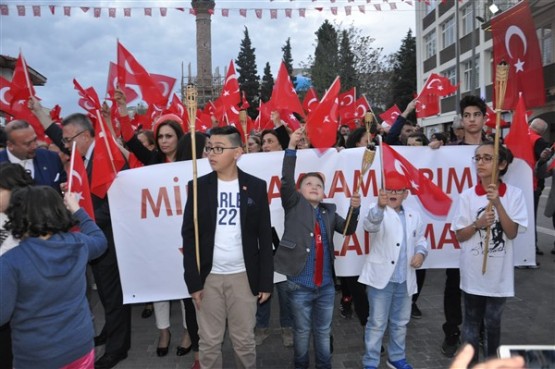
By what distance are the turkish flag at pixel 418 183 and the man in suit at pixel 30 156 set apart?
3.04 meters

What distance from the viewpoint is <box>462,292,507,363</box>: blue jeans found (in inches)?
143

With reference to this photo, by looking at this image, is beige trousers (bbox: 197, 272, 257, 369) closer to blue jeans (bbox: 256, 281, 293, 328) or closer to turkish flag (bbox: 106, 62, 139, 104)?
blue jeans (bbox: 256, 281, 293, 328)

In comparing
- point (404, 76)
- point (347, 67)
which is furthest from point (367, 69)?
point (404, 76)

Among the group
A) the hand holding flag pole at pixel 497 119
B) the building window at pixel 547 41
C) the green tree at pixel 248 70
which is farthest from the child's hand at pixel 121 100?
the green tree at pixel 248 70

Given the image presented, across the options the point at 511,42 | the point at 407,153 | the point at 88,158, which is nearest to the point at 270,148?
the point at 407,153

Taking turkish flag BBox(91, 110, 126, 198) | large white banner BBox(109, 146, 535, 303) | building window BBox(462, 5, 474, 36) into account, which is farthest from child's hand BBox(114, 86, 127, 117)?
building window BBox(462, 5, 474, 36)

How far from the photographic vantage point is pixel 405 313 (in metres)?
3.90

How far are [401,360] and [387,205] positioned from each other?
1279 millimetres

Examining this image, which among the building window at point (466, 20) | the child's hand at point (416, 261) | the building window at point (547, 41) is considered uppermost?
the building window at point (466, 20)

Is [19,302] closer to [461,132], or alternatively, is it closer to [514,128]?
[514,128]

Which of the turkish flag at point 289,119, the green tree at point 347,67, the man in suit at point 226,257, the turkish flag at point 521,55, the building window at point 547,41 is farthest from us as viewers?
the green tree at point 347,67

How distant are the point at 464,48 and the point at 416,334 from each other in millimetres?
34355

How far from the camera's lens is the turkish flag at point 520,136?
4328mm

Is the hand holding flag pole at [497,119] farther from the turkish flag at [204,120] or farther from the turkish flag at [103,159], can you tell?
the turkish flag at [204,120]
